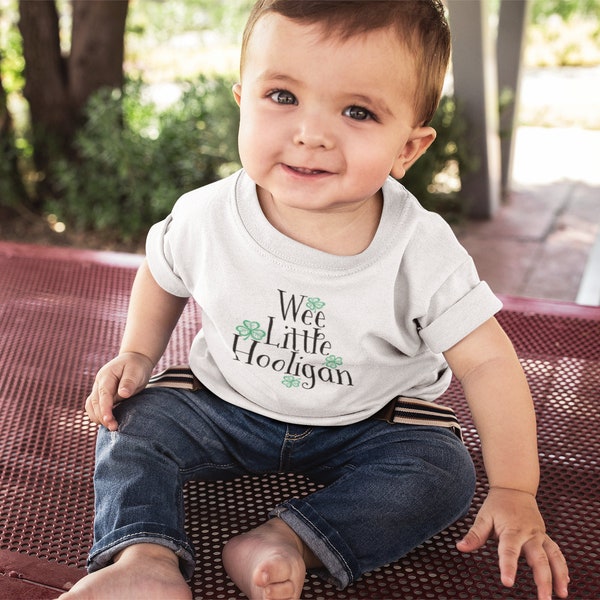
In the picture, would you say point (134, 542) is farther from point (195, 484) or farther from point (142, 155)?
point (142, 155)

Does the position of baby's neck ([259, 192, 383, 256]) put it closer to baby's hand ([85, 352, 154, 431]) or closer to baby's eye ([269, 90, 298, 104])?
baby's eye ([269, 90, 298, 104])

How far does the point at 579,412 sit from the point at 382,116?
32.7 inches

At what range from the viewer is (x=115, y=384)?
56.8 inches

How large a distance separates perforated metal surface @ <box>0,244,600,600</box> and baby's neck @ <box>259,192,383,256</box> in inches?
16.6

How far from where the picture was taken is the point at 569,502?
1459mm

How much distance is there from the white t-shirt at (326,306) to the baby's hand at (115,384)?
13cm

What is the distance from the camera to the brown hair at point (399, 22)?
1198 millimetres

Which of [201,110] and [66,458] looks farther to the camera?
[201,110]

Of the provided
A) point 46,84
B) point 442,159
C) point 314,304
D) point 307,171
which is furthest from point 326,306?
point 46,84

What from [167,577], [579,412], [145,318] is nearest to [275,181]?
[145,318]

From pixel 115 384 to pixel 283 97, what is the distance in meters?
0.55

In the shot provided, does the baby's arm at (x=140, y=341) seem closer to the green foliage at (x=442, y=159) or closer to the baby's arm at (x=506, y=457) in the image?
the baby's arm at (x=506, y=457)

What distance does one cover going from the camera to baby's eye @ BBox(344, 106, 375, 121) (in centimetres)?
124

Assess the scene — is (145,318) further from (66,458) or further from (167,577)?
(167,577)
